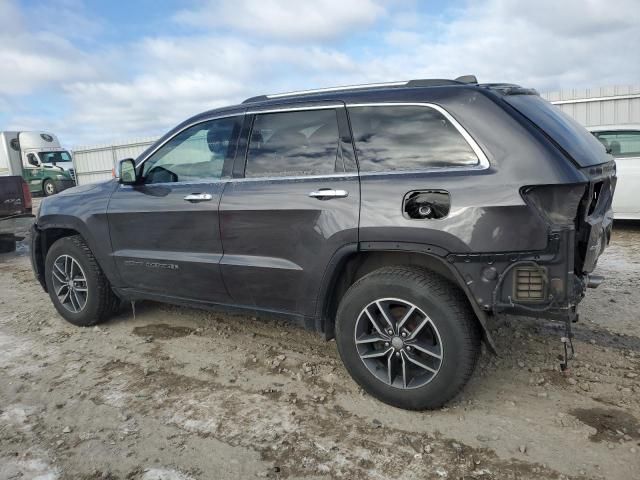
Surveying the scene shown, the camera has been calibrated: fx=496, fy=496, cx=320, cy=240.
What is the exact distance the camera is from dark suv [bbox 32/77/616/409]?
2.57m

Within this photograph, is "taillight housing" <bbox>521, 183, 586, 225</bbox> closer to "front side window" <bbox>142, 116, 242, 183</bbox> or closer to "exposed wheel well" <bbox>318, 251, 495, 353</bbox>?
"exposed wheel well" <bbox>318, 251, 495, 353</bbox>

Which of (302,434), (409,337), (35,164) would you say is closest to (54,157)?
(35,164)

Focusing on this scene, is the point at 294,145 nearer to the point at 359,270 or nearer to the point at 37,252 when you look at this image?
the point at 359,270

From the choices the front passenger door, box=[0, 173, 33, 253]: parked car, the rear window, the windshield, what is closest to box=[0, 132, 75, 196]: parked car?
the windshield

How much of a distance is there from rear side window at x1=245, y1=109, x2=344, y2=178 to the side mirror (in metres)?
1.06

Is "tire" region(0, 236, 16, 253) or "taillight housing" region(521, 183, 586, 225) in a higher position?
"taillight housing" region(521, 183, 586, 225)

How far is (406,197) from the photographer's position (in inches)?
110

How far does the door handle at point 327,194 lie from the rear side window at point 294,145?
145 mm

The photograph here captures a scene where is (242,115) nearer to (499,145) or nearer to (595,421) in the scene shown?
(499,145)

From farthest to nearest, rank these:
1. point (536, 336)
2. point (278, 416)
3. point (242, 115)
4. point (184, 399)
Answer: point (536, 336)
point (242, 115)
point (184, 399)
point (278, 416)

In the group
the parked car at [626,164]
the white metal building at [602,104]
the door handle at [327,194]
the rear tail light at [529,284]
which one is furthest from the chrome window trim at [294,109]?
the white metal building at [602,104]

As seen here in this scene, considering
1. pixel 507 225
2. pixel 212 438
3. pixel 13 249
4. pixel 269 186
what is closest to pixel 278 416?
pixel 212 438

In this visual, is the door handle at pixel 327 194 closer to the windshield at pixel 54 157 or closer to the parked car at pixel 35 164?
→ the parked car at pixel 35 164

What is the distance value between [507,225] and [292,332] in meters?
2.22
